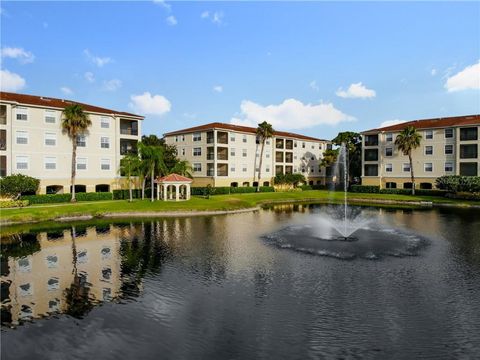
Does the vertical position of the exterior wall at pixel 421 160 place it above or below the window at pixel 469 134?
below

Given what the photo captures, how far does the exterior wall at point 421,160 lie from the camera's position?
73562 mm

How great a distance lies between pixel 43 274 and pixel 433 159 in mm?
76309

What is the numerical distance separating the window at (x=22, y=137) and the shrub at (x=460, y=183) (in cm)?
7151

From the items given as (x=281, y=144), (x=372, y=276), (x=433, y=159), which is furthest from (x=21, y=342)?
(x=281, y=144)

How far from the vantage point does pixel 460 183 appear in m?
65.5

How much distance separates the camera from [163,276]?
69.6ft

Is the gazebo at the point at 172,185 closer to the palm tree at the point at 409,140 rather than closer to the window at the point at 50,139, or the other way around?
the window at the point at 50,139

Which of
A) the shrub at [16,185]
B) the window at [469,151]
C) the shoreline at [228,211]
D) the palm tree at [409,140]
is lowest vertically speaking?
the shoreline at [228,211]

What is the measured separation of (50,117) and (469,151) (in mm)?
76428

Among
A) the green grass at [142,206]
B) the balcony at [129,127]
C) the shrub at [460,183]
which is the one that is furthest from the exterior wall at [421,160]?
the balcony at [129,127]

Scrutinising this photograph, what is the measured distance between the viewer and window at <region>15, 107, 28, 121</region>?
54156mm

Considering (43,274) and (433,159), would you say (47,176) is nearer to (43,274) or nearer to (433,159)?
(43,274)

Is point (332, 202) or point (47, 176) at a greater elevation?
point (47, 176)

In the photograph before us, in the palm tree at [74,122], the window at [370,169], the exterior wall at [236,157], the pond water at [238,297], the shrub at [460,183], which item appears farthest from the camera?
the window at [370,169]
